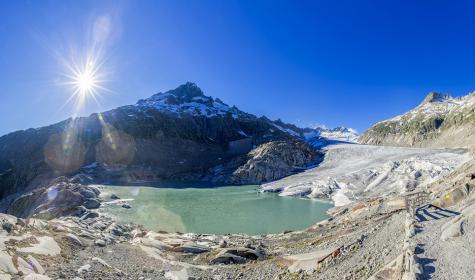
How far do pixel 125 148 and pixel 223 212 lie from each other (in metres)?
109

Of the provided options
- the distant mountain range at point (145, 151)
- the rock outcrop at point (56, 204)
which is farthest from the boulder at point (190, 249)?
the distant mountain range at point (145, 151)

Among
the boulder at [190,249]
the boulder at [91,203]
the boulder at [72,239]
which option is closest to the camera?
the boulder at [72,239]

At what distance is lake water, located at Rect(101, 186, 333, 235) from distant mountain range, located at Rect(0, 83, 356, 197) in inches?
1383

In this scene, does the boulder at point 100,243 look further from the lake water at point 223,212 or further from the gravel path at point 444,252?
the gravel path at point 444,252

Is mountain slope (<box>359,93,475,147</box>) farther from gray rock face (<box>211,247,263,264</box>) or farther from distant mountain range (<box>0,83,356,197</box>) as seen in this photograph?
gray rock face (<box>211,247,263,264</box>)

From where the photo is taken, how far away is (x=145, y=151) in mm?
158625

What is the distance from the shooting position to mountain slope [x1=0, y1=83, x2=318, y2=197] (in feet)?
435

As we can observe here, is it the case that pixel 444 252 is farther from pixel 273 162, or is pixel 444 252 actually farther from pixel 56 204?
pixel 273 162

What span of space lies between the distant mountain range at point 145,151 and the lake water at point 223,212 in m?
35.1

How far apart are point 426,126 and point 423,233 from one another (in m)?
192

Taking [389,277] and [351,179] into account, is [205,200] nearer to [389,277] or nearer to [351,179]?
[351,179]

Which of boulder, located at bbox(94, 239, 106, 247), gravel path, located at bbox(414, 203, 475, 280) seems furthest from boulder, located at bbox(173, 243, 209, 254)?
gravel path, located at bbox(414, 203, 475, 280)

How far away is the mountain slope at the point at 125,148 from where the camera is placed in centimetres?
13262

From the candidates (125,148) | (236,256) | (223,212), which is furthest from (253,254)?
(125,148)
